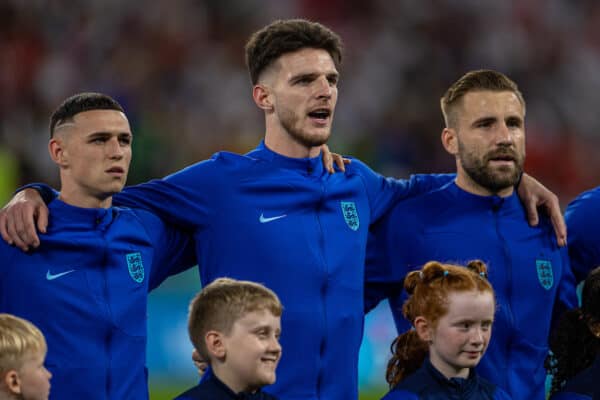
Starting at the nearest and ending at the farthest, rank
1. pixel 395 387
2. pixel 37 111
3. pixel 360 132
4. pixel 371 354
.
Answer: pixel 395 387 → pixel 371 354 → pixel 37 111 → pixel 360 132

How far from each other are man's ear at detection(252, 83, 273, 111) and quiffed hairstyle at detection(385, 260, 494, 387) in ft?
2.89

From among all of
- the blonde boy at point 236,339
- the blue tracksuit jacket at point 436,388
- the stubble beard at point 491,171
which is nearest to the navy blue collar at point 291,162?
Result: the stubble beard at point 491,171

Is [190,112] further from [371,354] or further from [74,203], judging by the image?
[74,203]

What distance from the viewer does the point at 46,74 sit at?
10867mm

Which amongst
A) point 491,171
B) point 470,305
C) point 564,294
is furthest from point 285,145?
point 564,294

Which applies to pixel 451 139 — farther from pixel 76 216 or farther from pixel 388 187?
pixel 76 216

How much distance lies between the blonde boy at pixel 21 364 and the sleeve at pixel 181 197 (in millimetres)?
1031

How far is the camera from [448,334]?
14.1 ft

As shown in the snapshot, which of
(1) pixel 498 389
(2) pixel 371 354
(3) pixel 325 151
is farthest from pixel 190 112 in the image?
(1) pixel 498 389

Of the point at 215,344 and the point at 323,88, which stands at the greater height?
the point at 323,88

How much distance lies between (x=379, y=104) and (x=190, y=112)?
1962 millimetres

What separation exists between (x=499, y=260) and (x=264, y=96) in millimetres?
1178

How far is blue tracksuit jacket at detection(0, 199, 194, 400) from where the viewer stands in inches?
166

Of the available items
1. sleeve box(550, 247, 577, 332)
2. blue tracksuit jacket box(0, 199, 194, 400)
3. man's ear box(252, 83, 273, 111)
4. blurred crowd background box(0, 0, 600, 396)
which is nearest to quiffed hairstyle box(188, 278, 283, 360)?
blue tracksuit jacket box(0, 199, 194, 400)
